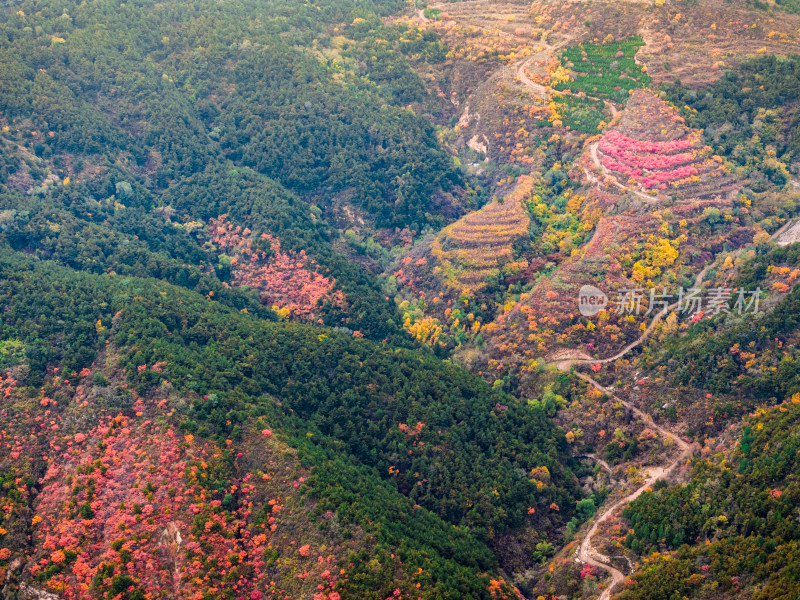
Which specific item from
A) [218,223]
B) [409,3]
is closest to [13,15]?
[218,223]

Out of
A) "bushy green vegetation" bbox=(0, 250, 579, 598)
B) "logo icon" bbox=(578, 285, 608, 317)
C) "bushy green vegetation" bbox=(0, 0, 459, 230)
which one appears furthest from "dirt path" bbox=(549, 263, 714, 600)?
"bushy green vegetation" bbox=(0, 0, 459, 230)

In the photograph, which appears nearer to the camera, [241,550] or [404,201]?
[241,550]

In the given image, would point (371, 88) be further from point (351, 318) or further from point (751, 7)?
point (751, 7)

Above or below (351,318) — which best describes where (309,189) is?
above

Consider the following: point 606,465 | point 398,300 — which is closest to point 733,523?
point 606,465

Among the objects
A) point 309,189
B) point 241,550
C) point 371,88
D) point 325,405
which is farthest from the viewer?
point 371,88

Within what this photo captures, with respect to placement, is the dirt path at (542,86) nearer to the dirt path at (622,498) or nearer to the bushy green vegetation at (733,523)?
the dirt path at (622,498)

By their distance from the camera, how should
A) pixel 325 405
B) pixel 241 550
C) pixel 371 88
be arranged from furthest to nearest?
pixel 371 88 < pixel 325 405 < pixel 241 550

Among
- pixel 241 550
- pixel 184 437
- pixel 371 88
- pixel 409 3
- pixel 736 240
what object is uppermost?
pixel 409 3
